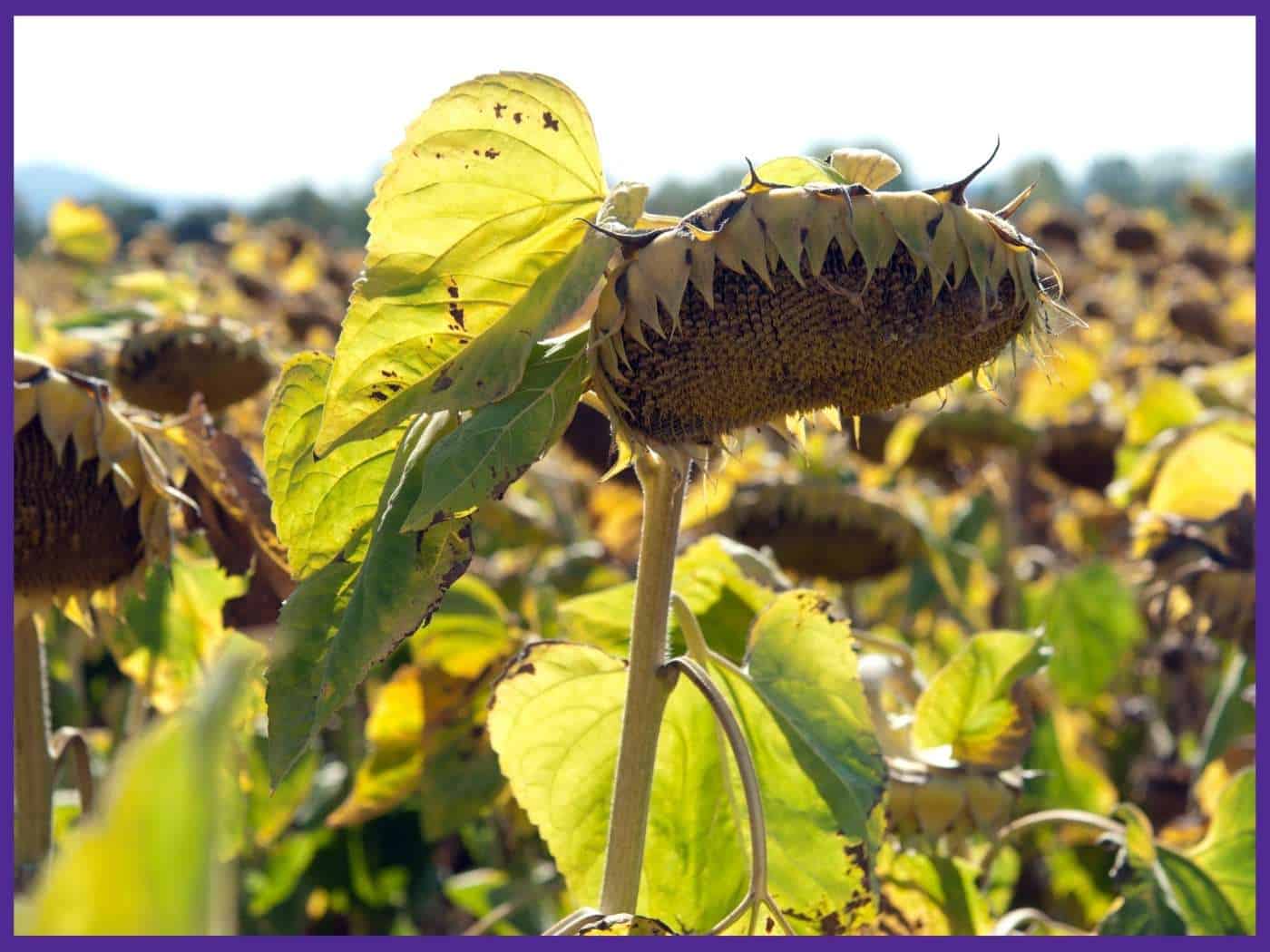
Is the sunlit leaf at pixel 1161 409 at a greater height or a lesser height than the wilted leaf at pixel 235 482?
lesser

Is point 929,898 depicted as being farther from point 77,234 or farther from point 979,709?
point 77,234

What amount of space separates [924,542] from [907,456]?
0.63 meters

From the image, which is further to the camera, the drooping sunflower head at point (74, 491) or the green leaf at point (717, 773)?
the drooping sunflower head at point (74, 491)

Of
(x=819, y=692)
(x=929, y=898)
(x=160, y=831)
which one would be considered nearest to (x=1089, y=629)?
(x=929, y=898)

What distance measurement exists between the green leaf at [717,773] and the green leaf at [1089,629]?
5.68 ft

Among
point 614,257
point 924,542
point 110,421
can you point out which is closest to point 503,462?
point 614,257

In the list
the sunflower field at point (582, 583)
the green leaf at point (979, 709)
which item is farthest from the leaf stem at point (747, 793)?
the green leaf at point (979, 709)

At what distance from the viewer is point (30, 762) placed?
0.96 metres

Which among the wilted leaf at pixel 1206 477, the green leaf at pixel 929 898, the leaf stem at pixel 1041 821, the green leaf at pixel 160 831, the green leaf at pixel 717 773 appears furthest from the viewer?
the wilted leaf at pixel 1206 477

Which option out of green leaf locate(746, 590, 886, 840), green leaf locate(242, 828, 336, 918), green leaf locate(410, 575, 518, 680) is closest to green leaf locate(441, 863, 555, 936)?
green leaf locate(242, 828, 336, 918)

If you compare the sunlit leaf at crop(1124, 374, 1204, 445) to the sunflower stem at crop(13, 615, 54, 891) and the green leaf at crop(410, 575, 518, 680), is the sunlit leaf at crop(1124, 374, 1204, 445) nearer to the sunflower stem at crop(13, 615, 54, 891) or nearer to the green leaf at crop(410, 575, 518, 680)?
the green leaf at crop(410, 575, 518, 680)

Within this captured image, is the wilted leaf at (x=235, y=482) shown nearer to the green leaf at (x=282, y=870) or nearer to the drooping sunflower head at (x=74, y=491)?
the drooping sunflower head at (x=74, y=491)

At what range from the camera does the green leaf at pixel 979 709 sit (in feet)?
3.80

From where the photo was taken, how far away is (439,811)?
150 cm
